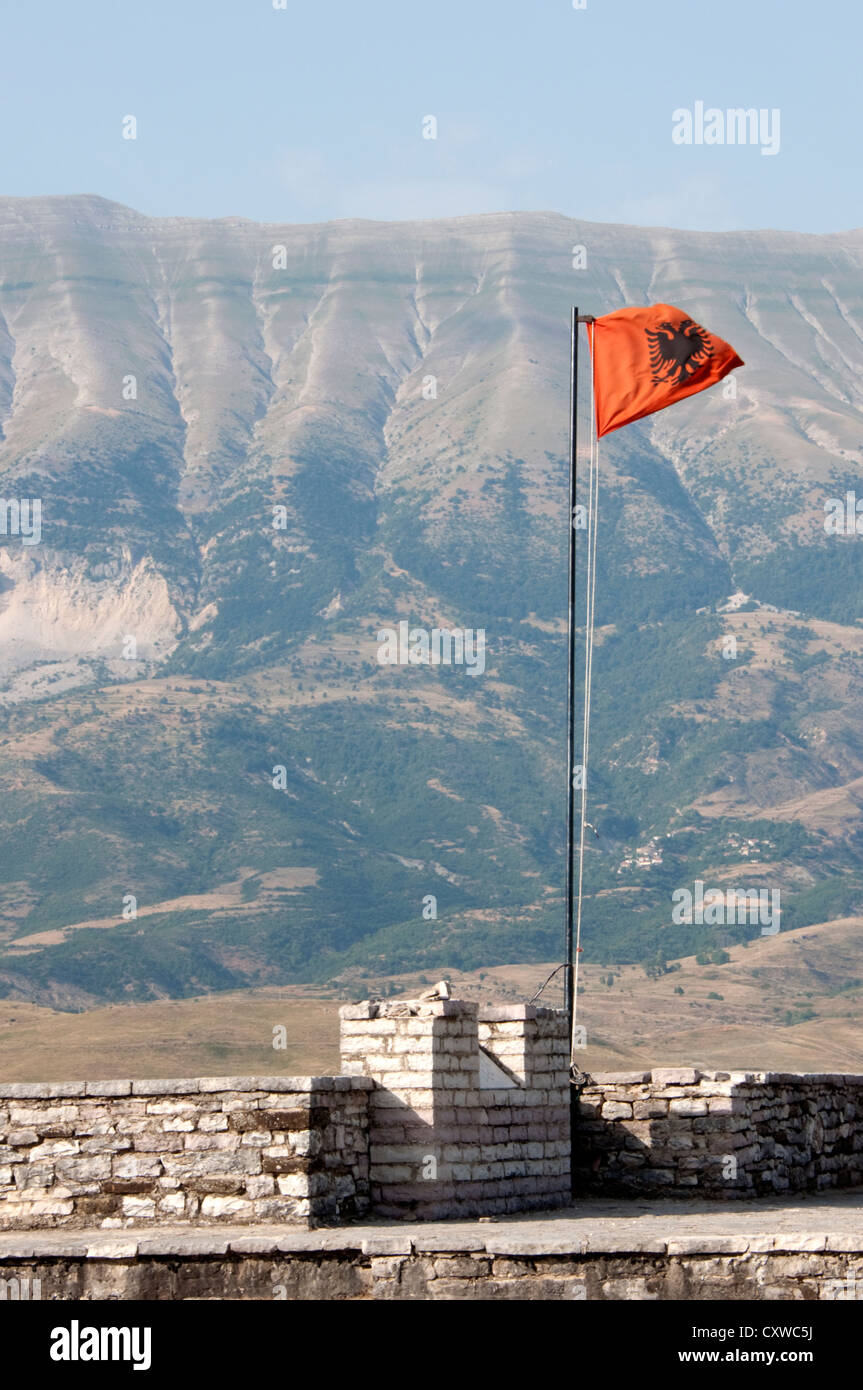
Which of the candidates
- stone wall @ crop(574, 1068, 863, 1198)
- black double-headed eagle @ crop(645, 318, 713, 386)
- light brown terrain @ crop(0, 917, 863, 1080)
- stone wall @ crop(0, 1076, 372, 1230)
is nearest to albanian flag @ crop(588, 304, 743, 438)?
black double-headed eagle @ crop(645, 318, 713, 386)

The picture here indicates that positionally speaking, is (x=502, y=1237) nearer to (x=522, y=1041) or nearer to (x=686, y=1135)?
(x=522, y=1041)

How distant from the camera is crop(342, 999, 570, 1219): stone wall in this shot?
19.8 m

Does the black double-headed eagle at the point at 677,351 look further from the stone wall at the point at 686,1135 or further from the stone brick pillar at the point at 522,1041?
the stone brick pillar at the point at 522,1041

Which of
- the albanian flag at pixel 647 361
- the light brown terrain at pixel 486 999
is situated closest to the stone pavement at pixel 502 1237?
the albanian flag at pixel 647 361

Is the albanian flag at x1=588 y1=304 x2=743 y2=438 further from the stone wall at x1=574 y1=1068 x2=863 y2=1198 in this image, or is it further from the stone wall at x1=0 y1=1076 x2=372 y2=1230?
the stone wall at x1=0 y1=1076 x2=372 y2=1230

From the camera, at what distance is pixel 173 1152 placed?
18.8m

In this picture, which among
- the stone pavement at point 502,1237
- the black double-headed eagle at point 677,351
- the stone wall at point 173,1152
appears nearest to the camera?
the stone pavement at point 502,1237

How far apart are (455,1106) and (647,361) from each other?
1188 cm

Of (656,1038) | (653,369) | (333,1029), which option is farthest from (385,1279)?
(656,1038)

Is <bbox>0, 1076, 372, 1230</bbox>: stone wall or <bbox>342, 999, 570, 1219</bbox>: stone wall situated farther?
<bbox>342, 999, 570, 1219</bbox>: stone wall

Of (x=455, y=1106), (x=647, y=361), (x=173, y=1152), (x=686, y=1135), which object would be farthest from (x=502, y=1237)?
(x=647, y=361)

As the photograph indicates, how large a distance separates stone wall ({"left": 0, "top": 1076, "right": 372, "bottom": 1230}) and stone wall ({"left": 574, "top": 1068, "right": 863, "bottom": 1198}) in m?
4.99

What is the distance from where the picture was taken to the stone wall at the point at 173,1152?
18547 millimetres
